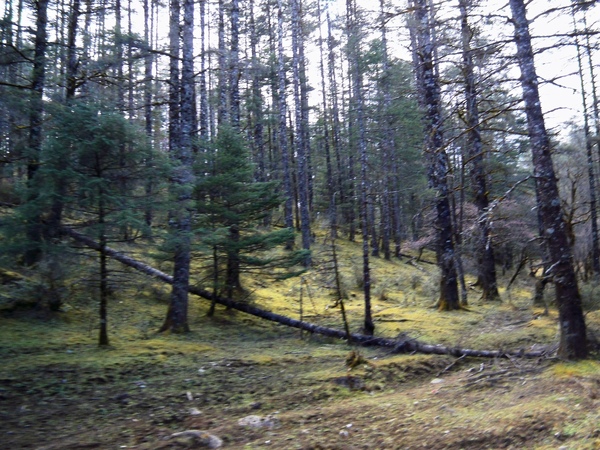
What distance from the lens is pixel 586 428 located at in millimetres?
5594

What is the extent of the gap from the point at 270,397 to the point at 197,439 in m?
2.08

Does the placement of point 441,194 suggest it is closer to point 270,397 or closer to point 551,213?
point 551,213

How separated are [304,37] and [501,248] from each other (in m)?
17.7

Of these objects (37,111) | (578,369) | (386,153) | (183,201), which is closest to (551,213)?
(578,369)

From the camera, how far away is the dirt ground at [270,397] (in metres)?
5.91

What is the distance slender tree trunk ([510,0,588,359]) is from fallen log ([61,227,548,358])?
0.70 metres

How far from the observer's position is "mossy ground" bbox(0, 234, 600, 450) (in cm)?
A: 598

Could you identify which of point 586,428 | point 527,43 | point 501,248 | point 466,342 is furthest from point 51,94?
point 501,248

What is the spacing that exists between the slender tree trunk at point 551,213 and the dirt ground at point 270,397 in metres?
0.54

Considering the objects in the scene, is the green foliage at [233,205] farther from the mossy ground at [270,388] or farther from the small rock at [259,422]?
the small rock at [259,422]

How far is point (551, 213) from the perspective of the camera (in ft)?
28.8

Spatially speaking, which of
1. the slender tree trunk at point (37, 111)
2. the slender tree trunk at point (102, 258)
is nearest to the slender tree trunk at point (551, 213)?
the slender tree trunk at point (102, 258)

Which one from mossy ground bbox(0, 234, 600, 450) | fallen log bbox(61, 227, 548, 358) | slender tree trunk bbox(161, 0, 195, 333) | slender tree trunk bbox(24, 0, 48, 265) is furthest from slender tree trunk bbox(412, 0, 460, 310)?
slender tree trunk bbox(24, 0, 48, 265)

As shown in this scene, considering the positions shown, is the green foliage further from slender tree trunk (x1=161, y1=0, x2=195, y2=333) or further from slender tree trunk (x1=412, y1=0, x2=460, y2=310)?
slender tree trunk (x1=412, y1=0, x2=460, y2=310)
